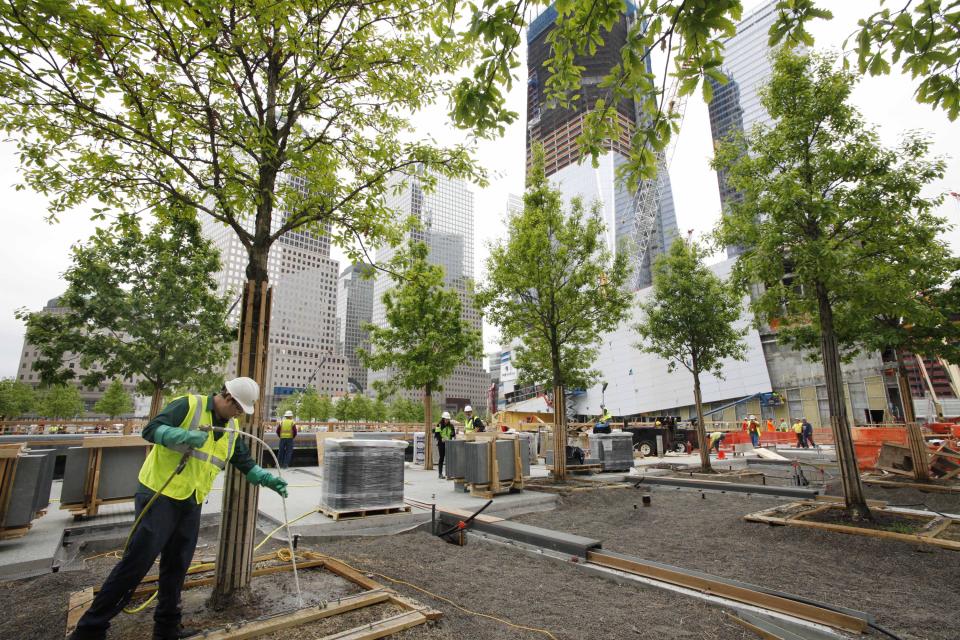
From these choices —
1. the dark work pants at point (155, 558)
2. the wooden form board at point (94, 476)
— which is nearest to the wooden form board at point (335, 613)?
the dark work pants at point (155, 558)

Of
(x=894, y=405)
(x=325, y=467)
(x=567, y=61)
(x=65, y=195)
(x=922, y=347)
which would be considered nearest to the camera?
(x=567, y=61)

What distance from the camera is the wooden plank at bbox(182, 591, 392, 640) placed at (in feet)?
10.6

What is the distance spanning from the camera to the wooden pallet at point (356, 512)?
290 inches

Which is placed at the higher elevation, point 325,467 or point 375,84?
point 375,84

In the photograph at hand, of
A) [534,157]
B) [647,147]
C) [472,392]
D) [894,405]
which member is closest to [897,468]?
[534,157]

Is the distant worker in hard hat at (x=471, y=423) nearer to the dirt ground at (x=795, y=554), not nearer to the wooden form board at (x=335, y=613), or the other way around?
the dirt ground at (x=795, y=554)

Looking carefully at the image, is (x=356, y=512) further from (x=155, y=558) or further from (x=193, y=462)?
(x=155, y=558)

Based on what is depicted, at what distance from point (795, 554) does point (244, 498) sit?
21.9 feet

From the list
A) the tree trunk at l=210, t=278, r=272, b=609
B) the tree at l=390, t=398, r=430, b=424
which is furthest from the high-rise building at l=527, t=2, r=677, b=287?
the tree trunk at l=210, t=278, r=272, b=609

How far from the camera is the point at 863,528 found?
675cm

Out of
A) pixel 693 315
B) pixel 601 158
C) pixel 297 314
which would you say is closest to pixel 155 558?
pixel 693 315

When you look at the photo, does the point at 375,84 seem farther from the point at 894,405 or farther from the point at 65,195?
the point at 894,405

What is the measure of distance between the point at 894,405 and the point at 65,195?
5521cm

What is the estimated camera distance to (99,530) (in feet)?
22.4
